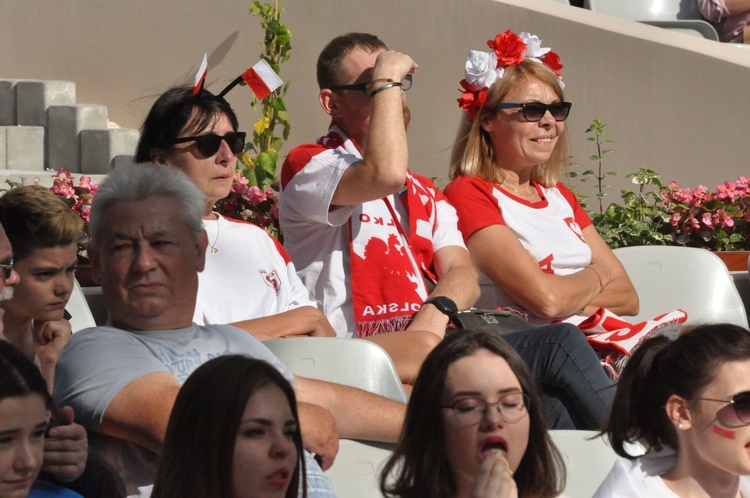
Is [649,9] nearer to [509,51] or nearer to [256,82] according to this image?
[509,51]

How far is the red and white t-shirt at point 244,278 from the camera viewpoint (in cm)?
358

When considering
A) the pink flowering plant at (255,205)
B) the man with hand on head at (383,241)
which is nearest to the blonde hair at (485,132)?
the man with hand on head at (383,241)

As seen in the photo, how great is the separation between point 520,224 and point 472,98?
51 cm

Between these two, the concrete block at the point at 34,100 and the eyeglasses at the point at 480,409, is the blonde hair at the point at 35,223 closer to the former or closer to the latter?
the eyeglasses at the point at 480,409

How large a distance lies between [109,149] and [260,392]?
4416 mm

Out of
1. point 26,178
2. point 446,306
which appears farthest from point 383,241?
point 26,178

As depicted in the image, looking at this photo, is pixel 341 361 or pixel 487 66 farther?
pixel 487 66

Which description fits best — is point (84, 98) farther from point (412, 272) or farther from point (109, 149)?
point (412, 272)

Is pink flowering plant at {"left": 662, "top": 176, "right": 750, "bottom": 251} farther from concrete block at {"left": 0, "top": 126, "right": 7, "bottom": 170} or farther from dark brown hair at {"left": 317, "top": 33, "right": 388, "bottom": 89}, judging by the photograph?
concrete block at {"left": 0, "top": 126, "right": 7, "bottom": 170}

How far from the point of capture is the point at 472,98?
454cm

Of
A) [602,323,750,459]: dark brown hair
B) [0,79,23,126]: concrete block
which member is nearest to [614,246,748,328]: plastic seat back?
[602,323,750,459]: dark brown hair


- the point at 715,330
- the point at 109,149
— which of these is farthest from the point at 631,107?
the point at 715,330

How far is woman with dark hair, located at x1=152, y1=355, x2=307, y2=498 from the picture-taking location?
220 cm

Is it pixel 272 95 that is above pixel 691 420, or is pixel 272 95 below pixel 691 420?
above
